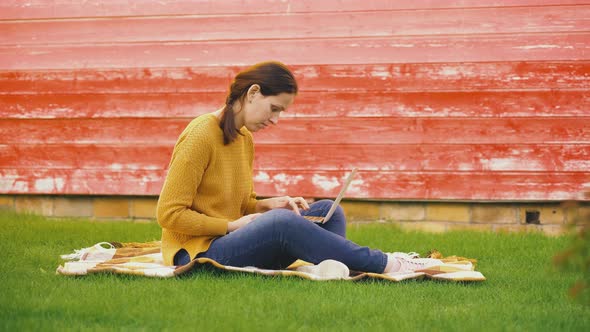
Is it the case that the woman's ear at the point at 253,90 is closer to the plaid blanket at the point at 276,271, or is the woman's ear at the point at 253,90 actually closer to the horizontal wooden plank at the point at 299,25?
the plaid blanket at the point at 276,271

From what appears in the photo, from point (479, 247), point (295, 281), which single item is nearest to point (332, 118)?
point (479, 247)

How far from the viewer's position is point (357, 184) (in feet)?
20.2

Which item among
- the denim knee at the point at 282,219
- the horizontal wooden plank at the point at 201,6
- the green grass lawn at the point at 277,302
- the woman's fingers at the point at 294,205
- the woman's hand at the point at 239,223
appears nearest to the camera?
the green grass lawn at the point at 277,302

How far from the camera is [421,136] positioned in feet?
20.0

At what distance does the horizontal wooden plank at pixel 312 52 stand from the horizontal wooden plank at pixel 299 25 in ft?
0.16

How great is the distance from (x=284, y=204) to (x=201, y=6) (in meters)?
2.78

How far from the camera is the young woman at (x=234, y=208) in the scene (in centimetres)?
367

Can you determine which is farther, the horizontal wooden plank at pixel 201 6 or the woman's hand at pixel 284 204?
the horizontal wooden plank at pixel 201 6

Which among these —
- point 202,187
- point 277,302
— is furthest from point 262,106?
point 277,302

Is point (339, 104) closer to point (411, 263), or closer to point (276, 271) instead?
point (411, 263)

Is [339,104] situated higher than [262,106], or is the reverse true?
[339,104]

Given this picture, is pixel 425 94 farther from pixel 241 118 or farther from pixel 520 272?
pixel 241 118

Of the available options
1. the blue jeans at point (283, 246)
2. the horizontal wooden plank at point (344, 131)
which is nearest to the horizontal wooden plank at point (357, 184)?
the horizontal wooden plank at point (344, 131)

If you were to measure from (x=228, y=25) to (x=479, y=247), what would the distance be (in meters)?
2.53
